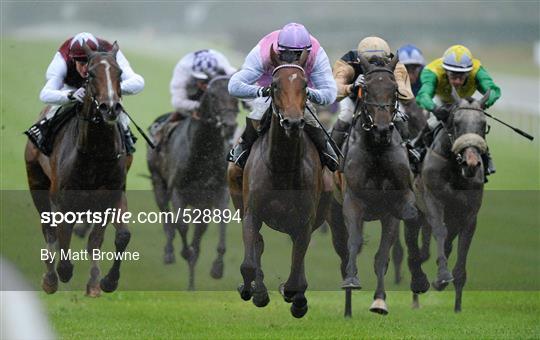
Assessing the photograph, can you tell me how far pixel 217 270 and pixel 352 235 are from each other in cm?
393

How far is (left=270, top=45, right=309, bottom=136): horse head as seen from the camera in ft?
26.7

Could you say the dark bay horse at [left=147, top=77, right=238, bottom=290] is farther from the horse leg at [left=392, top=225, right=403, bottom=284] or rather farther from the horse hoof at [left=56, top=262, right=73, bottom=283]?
the horse hoof at [left=56, top=262, right=73, bottom=283]

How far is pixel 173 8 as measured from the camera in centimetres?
5241

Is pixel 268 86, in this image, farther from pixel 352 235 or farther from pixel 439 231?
pixel 439 231

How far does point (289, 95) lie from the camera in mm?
8219

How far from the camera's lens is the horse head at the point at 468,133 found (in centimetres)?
1045

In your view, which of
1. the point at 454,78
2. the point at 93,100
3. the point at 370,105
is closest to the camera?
the point at 93,100

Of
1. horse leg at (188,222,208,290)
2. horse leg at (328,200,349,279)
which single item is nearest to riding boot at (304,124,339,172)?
horse leg at (328,200,349,279)

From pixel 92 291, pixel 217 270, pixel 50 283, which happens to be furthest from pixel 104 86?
pixel 217 270

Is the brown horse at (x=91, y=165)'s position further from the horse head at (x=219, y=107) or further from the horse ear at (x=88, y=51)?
the horse head at (x=219, y=107)

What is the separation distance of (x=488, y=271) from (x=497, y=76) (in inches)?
1122

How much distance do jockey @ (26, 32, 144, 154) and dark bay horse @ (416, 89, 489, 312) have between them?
8.92ft

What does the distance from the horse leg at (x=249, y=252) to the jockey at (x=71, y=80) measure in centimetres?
156

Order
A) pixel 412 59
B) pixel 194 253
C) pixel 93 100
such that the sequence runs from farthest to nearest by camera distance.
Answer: pixel 412 59
pixel 194 253
pixel 93 100
